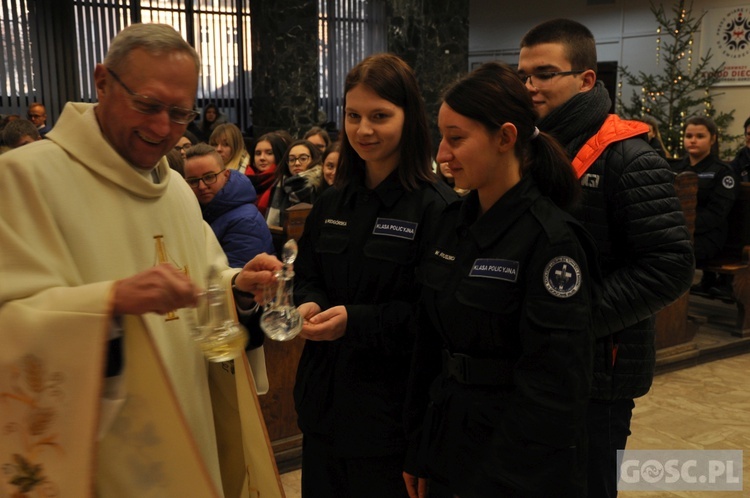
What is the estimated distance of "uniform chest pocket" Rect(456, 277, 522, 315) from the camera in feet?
5.53

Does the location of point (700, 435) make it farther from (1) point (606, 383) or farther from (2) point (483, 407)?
(2) point (483, 407)

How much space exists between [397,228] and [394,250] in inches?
2.4

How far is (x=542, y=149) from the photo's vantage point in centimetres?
184

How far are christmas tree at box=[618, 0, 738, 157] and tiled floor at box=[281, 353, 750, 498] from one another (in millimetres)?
6397

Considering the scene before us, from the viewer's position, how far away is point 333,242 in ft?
7.18

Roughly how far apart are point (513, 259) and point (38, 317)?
0.97 meters

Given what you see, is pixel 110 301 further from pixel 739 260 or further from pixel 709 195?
pixel 739 260

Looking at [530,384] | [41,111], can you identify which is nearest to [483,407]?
[530,384]

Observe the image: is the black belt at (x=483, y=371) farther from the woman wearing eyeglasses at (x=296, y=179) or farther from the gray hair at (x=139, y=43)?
the woman wearing eyeglasses at (x=296, y=179)

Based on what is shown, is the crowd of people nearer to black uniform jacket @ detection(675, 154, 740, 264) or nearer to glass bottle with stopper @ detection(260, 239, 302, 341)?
glass bottle with stopper @ detection(260, 239, 302, 341)

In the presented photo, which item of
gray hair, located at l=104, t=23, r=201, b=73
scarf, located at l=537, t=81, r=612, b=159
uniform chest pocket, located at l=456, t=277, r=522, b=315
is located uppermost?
gray hair, located at l=104, t=23, r=201, b=73

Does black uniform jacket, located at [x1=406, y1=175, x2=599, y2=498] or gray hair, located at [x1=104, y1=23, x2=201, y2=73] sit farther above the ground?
gray hair, located at [x1=104, y1=23, x2=201, y2=73]

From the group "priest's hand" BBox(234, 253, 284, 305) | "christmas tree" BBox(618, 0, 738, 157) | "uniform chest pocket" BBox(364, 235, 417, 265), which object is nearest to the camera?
"priest's hand" BBox(234, 253, 284, 305)

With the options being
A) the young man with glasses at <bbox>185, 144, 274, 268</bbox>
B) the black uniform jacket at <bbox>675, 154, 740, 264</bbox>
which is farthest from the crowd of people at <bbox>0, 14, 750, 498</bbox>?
the black uniform jacket at <bbox>675, 154, 740, 264</bbox>
